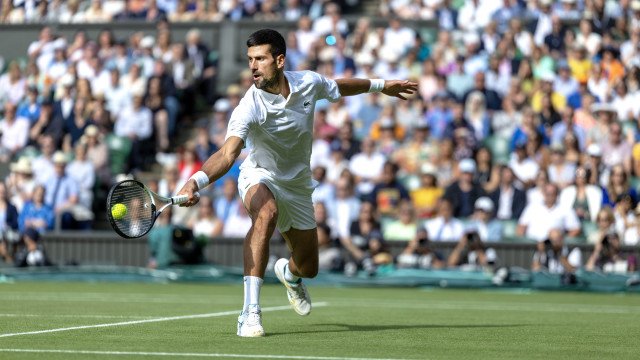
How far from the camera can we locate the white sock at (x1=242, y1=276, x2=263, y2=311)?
27.6 ft

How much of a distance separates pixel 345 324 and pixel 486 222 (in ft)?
28.5

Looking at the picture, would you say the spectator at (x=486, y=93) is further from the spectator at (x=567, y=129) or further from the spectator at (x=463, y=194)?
the spectator at (x=463, y=194)

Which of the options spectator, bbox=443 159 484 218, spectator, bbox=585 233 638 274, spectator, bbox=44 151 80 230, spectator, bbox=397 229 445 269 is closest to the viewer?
spectator, bbox=585 233 638 274

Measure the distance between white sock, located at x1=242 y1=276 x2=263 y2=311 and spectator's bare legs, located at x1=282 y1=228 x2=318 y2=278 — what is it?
3.39ft

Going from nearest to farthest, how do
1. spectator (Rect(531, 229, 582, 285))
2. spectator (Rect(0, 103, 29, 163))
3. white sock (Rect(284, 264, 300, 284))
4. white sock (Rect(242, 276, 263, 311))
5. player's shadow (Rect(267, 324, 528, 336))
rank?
white sock (Rect(242, 276, 263, 311))
player's shadow (Rect(267, 324, 528, 336))
white sock (Rect(284, 264, 300, 284))
spectator (Rect(531, 229, 582, 285))
spectator (Rect(0, 103, 29, 163))

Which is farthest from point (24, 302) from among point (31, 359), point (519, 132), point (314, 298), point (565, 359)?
point (519, 132)

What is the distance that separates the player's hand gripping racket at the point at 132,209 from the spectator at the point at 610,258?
1049cm

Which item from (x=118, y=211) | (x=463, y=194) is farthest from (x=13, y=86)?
(x=118, y=211)

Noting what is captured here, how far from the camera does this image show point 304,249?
9.63 metres

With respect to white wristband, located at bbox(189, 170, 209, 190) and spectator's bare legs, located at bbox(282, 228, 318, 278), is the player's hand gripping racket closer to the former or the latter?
white wristband, located at bbox(189, 170, 209, 190)

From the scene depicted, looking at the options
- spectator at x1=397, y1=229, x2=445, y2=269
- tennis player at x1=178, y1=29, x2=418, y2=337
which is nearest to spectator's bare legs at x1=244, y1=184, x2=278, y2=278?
tennis player at x1=178, y1=29, x2=418, y2=337

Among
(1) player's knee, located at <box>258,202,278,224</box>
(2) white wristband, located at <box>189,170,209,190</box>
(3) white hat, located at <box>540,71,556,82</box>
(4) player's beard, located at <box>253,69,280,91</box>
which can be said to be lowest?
(1) player's knee, located at <box>258,202,278,224</box>

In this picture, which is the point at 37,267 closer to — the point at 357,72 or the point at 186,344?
the point at 357,72

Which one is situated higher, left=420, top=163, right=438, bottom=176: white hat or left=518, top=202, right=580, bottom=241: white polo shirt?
left=420, top=163, right=438, bottom=176: white hat
